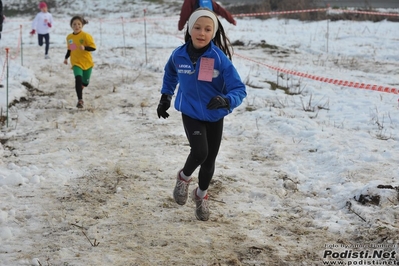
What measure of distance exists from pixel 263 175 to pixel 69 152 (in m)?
2.68

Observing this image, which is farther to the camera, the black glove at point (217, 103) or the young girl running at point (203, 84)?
the young girl running at point (203, 84)

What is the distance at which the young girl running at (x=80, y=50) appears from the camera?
329 inches

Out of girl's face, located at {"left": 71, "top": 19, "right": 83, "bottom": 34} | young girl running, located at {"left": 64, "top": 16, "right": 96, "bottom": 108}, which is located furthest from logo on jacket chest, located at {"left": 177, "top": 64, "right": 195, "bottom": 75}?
girl's face, located at {"left": 71, "top": 19, "right": 83, "bottom": 34}

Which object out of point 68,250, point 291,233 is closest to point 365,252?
point 291,233

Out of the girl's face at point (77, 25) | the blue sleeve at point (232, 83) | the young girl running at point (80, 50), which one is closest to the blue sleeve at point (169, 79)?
the blue sleeve at point (232, 83)

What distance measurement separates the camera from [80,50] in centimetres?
847

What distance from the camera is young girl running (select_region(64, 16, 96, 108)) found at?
8367 millimetres

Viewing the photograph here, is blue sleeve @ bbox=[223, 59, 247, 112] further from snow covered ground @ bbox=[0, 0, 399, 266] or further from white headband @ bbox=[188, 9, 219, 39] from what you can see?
snow covered ground @ bbox=[0, 0, 399, 266]

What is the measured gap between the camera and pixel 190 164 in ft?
13.3

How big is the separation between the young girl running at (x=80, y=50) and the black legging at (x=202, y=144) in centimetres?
474

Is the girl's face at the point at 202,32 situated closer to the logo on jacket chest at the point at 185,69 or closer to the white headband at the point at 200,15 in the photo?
the white headband at the point at 200,15

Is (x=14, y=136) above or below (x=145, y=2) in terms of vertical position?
below

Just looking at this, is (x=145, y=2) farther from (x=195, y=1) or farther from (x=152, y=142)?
(x=152, y=142)

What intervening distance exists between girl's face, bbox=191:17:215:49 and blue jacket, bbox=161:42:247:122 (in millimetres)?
90
